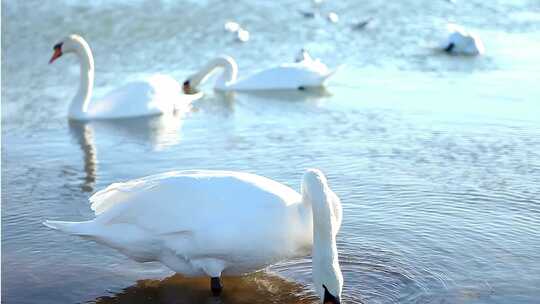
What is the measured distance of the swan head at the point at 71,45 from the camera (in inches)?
398

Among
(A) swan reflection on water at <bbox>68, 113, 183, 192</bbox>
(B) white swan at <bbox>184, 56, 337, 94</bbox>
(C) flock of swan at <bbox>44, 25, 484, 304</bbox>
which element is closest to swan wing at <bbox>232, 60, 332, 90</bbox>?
(B) white swan at <bbox>184, 56, 337, 94</bbox>

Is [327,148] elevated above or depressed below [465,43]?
below

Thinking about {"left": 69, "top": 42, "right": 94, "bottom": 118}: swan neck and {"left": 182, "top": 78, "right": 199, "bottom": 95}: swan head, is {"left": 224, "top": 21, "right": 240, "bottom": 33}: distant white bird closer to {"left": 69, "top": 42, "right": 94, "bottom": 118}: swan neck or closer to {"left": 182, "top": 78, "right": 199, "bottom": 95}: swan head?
{"left": 182, "top": 78, "right": 199, "bottom": 95}: swan head

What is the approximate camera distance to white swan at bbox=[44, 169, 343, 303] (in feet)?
14.3

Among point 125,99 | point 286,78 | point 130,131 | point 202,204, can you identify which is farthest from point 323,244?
point 286,78

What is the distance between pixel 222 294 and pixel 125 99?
4.97 m

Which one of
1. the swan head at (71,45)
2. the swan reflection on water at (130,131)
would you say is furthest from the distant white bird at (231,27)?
the swan reflection on water at (130,131)

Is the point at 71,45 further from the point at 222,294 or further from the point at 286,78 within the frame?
the point at 222,294

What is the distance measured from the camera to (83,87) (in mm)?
9781

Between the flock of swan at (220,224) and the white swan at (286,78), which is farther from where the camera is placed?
the white swan at (286,78)

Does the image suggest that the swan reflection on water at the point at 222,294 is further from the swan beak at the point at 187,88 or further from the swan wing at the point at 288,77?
the swan beak at the point at 187,88

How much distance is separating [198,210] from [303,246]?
0.56m

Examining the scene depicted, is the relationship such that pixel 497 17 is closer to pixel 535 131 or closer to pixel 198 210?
pixel 535 131

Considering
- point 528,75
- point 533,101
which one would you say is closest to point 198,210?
point 533,101
